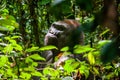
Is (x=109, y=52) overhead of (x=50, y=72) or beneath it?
overhead

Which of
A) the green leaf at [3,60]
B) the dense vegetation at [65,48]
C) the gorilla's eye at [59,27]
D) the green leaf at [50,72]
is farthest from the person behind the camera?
the gorilla's eye at [59,27]

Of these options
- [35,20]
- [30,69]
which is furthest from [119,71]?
[35,20]

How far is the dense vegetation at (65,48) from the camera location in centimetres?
46

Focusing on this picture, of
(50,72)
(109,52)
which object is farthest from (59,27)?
(109,52)

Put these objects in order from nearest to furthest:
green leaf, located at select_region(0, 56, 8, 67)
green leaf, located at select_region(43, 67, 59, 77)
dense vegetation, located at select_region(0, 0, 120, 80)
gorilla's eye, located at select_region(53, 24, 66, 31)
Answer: dense vegetation, located at select_region(0, 0, 120, 80)
green leaf, located at select_region(0, 56, 8, 67)
green leaf, located at select_region(43, 67, 59, 77)
gorilla's eye, located at select_region(53, 24, 66, 31)

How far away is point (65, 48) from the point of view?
70.1 inches

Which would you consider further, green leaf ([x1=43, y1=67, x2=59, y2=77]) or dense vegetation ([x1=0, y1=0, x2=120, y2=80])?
green leaf ([x1=43, y1=67, x2=59, y2=77])

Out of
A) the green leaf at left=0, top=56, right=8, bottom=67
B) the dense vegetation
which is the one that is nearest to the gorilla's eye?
the dense vegetation

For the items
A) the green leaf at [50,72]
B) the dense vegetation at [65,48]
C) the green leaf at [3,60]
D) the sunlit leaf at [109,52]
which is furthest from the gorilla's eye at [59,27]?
the sunlit leaf at [109,52]

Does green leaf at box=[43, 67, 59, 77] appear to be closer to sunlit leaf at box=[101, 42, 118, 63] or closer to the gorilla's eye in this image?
the gorilla's eye

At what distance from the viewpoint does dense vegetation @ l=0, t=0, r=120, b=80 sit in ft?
1.50

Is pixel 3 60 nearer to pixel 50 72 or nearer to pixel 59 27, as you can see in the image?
pixel 50 72

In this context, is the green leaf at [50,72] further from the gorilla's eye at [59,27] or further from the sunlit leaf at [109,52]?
the sunlit leaf at [109,52]

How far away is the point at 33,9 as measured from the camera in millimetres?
3674
